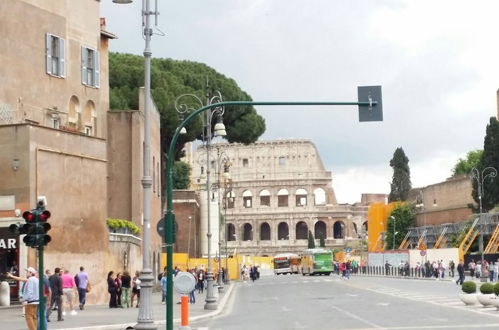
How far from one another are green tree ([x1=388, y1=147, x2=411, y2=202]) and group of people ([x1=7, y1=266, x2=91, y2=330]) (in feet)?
345

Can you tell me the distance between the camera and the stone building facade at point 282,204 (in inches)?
6516

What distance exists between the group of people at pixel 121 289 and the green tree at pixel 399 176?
104m

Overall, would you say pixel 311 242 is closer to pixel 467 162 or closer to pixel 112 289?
pixel 467 162

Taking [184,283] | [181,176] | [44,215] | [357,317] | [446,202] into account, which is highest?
[181,176]

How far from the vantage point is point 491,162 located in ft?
293

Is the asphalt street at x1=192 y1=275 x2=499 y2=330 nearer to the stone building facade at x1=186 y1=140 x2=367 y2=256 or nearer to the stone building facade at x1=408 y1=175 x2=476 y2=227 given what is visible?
the stone building facade at x1=408 y1=175 x2=476 y2=227

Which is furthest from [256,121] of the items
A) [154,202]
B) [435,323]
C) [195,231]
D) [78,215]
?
Answer: [435,323]

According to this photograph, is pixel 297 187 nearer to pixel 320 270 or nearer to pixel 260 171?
pixel 260 171

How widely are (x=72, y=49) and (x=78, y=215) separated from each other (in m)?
10.3

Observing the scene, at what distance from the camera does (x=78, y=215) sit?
1558 inches

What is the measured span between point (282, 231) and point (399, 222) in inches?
2180

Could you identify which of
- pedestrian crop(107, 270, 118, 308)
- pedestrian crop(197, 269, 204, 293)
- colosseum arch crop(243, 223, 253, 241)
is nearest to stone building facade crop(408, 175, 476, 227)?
pedestrian crop(197, 269, 204, 293)

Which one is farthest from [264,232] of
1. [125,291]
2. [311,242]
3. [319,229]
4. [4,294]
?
[4,294]

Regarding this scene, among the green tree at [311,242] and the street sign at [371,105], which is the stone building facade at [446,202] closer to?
the green tree at [311,242]
